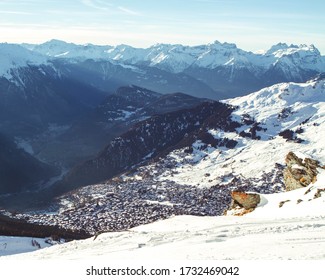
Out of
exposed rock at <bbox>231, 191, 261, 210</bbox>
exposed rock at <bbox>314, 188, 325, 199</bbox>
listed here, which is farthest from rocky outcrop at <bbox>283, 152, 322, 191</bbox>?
exposed rock at <bbox>314, 188, 325, 199</bbox>

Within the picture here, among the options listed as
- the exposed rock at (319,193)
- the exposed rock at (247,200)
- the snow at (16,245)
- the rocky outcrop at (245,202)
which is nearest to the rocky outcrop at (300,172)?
the exposed rock at (247,200)

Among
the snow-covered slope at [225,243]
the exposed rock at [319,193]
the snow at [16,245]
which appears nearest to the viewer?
the snow-covered slope at [225,243]

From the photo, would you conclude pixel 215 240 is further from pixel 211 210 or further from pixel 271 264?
pixel 211 210

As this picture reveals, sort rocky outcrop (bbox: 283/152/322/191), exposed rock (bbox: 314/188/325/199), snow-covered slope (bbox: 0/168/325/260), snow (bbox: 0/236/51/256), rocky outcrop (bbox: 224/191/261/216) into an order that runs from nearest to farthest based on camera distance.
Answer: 1. snow-covered slope (bbox: 0/168/325/260)
2. exposed rock (bbox: 314/188/325/199)
3. rocky outcrop (bbox: 224/191/261/216)
4. snow (bbox: 0/236/51/256)
5. rocky outcrop (bbox: 283/152/322/191)

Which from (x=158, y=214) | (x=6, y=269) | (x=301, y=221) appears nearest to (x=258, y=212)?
(x=301, y=221)

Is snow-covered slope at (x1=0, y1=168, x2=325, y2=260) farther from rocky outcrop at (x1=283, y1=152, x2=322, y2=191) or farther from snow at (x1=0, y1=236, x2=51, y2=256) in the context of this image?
rocky outcrop at (x1=283, y1=152, x2=322, y2=191)

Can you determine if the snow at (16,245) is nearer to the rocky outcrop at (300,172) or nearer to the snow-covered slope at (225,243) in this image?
the snow-covered slope at (225,243)
